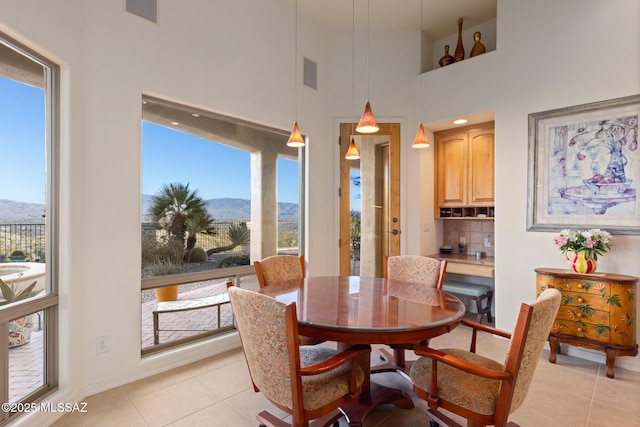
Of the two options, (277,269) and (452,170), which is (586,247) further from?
(277,269)

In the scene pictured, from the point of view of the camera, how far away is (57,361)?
2.31 metres

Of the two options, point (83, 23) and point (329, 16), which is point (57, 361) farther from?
point (329, 16)

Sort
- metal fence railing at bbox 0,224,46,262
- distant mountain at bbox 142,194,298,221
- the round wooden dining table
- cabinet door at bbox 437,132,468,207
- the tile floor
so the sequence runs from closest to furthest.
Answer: the round wooden dining table → metal fence railing at bbox 0,224,46,262 → the tile floor → distant mountain at bbox 142,194,298,221 → cabinet door at bbox 437,132,468,207

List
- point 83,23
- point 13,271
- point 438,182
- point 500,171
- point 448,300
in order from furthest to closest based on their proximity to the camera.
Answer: point 438,182 < point 500,171 < point 83,23 < point 448,300 < point 13,271

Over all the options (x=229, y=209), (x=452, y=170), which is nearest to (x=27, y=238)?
(x=229, y=209)

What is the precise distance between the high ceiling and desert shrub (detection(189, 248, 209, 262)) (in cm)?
303

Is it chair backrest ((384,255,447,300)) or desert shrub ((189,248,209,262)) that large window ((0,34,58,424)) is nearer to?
desert shrub ((189,248,209,262))

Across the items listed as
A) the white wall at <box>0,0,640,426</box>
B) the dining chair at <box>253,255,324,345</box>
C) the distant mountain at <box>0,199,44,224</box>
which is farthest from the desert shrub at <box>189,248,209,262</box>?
the distant mountain at <box>0,199,44,224</box>

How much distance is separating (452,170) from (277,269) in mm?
2903

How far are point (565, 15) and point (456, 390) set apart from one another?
3.67 metres

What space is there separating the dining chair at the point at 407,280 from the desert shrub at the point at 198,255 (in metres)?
1.79

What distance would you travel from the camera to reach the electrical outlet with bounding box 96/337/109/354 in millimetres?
2504

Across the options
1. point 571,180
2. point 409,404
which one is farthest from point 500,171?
point 409,404

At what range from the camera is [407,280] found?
2.97 metres
